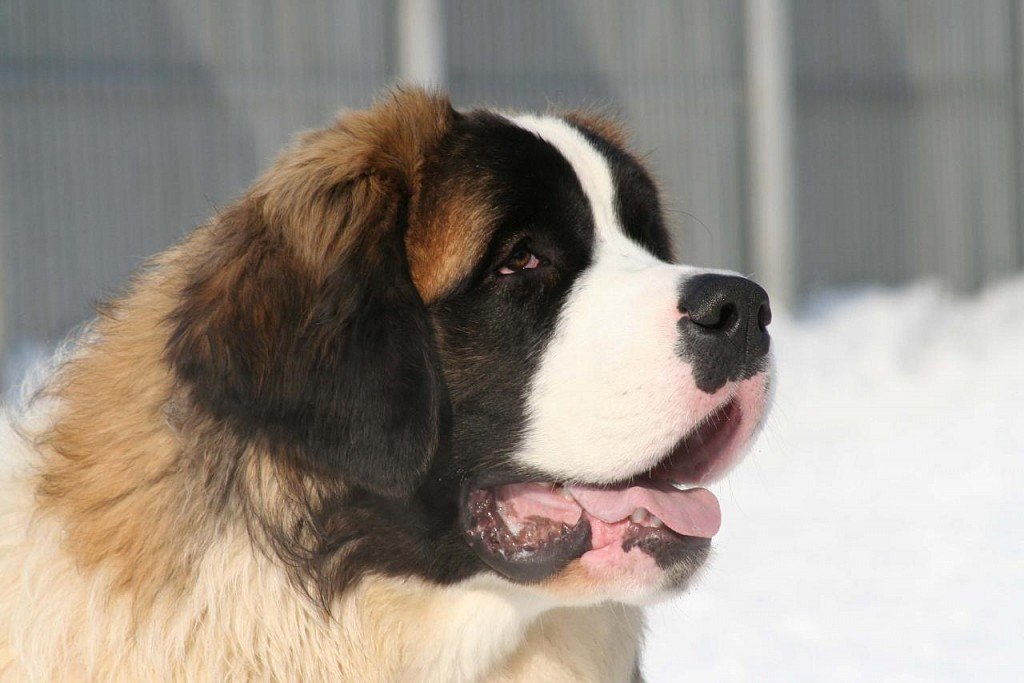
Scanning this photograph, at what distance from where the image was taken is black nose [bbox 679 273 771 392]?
2324mm

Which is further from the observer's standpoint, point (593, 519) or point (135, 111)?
point (135, 111)

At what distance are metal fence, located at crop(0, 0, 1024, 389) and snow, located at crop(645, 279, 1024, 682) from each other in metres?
1.29

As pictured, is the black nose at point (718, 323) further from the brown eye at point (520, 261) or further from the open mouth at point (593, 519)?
the brown eye at point (520, 261)

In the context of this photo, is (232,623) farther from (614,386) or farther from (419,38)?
(419,38)

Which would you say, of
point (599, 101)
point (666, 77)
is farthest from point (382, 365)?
point (666, 77)

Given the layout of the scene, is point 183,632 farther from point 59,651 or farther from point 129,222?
point 129,222

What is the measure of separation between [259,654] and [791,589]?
9.96 feet

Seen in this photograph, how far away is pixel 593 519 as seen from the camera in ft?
8.00

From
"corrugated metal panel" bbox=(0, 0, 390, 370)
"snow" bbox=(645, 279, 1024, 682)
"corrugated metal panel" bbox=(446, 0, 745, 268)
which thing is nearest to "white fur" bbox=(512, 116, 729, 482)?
"snow" bbox=(645, 279, 1024, 682)

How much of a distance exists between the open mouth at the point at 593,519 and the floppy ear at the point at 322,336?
20 centimetres

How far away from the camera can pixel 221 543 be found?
7.60 feet

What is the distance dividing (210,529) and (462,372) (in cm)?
55

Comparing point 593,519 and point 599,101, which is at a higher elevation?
point 599,101

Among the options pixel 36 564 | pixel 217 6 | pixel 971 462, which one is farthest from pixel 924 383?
Result: pixel 36 564
